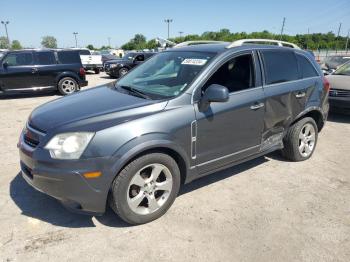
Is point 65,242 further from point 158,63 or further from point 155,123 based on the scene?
point 158,63

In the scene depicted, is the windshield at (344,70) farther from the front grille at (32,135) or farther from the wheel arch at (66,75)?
the wheel arch at (66,75)

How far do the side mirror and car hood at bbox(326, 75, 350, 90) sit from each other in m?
5.65

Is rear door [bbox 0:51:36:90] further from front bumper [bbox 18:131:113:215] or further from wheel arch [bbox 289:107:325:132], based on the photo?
wheel arch [bbox 289:107:325:132]

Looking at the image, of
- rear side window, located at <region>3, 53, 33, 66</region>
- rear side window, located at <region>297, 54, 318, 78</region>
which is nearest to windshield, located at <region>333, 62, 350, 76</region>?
rear side window, located at <region>297, 54, 318, 78</region>

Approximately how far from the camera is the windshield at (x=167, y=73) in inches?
144

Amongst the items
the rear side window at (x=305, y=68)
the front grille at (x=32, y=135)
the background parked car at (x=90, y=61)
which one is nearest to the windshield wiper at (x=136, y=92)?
the front grille at (x=32, y=135)

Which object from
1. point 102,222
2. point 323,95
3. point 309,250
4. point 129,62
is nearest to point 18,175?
point 102,222

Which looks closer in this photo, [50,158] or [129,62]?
[50,158]

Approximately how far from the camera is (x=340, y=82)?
7.94 metres

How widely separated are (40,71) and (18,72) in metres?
0.69

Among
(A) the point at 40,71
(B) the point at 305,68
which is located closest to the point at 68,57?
(A) the point at 40,71

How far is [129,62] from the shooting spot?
1842 centimetres

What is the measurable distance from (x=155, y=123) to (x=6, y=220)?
73.9 inches

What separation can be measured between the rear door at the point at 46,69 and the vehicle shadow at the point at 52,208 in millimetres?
7588
